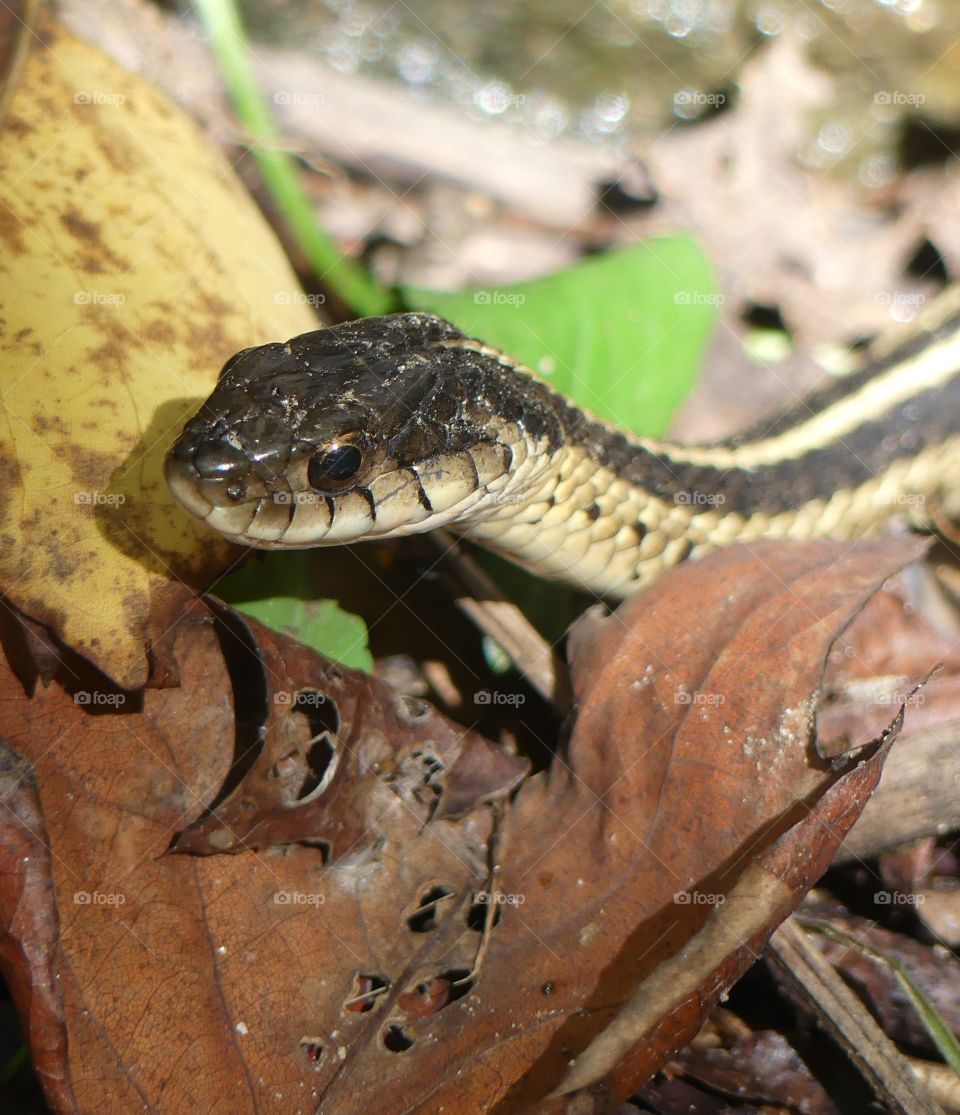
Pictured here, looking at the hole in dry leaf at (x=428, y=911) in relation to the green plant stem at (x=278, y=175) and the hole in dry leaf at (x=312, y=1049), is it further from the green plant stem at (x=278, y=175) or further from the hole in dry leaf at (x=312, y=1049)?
the green plant stem at (x=278, y=175)

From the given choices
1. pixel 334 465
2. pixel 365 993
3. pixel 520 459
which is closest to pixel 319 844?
pixel 365 993

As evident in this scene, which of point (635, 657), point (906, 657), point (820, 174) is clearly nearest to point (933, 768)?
point (906, 657)

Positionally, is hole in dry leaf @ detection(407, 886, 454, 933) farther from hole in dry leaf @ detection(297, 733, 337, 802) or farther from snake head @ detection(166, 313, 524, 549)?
snake head @ detection(166, 313, 524, 549)

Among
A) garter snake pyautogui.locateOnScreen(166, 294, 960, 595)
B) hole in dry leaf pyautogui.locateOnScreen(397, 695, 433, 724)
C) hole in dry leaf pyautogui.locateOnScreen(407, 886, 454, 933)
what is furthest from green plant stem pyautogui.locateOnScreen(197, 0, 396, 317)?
hole in dry leaf pyautogui.locateOnScreen(407, 886, 454, 933)

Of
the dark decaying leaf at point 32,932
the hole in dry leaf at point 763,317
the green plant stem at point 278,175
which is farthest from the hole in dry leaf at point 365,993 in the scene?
the hole in dry leaf at point 763,317

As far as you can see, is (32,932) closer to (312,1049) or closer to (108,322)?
(312,1049)

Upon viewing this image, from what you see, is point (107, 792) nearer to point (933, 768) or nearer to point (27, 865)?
point (27, 865)

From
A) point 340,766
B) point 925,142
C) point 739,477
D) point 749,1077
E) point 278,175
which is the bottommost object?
point 749,1077
